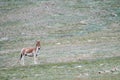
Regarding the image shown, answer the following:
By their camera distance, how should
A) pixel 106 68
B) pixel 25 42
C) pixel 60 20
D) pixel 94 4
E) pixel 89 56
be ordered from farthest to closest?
pixel 94 4 → pixel 60 20 → pixel 25 42 → pixel 89 56 → pixel 106 68

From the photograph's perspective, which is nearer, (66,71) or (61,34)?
(66,71)

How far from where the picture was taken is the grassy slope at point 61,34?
3083 cm

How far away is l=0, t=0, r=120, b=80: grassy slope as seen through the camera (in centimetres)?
3083

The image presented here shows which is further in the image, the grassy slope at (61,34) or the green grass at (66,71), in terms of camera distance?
the grassy slope at (61,34)

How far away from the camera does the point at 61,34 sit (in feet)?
171

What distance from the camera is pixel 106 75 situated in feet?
86.7

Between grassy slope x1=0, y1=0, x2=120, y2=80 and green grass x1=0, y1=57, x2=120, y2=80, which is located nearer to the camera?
green grass x1=0, y1=57, x2=120, y2=80

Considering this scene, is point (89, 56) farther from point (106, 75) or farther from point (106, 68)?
point (106, 75)

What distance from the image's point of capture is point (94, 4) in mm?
66625

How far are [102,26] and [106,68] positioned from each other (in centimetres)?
2649

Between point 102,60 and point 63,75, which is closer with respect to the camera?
point 63,75

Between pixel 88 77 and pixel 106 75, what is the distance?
40.6 inches

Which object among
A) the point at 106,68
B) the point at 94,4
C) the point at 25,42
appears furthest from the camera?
the point at 94,4

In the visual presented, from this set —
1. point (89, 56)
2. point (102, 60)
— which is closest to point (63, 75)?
point (102, 60)
